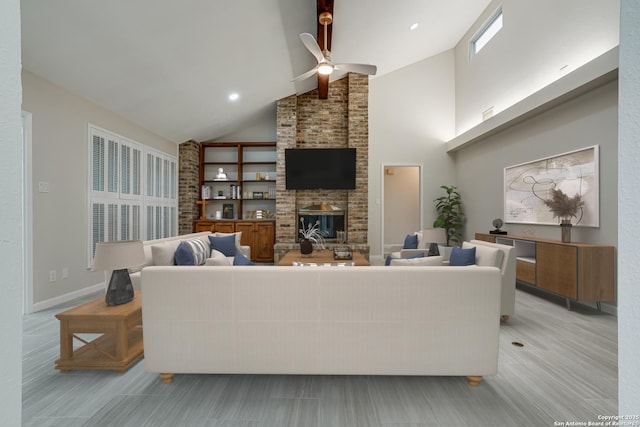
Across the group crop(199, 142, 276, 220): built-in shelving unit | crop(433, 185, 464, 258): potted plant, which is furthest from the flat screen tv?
crop(433, 185, 464, 258): potted plant

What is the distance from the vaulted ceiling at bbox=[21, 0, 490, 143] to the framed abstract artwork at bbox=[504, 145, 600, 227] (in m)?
2.95

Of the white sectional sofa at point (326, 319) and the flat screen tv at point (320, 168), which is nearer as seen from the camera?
the white sectional sofa at point (326, 319)

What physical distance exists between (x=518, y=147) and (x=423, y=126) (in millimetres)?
2468

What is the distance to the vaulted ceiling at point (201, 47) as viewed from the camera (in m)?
3.00

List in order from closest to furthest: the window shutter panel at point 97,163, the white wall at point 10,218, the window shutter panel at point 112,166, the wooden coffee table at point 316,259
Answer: the white wall at point 10,218 < the wooden coffee table at point 316,259 < the window shutter panel at point 97,163 < the window shutter panel at point 112,166

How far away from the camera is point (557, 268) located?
138 inches

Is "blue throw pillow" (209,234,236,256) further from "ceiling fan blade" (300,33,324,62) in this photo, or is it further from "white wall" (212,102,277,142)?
"white wall" (212,102,277,142)

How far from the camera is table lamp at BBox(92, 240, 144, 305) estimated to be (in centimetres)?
212

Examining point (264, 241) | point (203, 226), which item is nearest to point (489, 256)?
point (264, 241)

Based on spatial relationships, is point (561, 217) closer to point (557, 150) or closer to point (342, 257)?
point (557, 150)

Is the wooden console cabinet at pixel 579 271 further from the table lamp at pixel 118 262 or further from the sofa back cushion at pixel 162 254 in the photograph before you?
the sofa back cushion at pixel 162 254

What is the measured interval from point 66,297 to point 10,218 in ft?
13.4

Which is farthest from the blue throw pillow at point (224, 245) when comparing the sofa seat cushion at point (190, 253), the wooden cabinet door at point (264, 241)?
the wooden cabinet door at point (264, 241)

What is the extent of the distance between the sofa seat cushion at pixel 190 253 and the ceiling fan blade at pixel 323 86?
10.7ft
